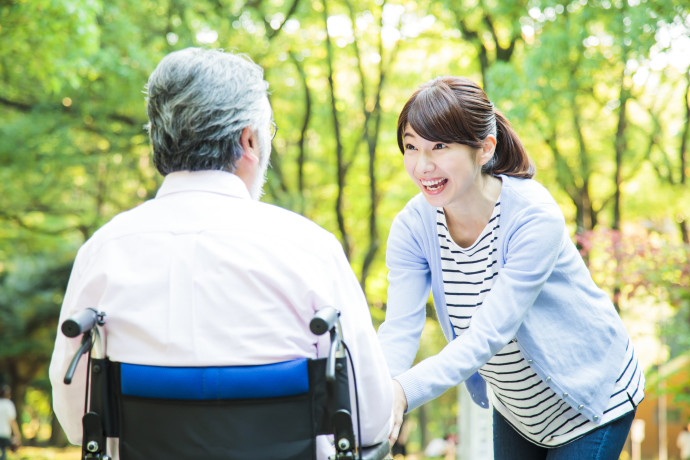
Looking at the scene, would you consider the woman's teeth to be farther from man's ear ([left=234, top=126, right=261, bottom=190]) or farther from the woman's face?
man's ear ([left=234, top=126, right=261, bottom=190])

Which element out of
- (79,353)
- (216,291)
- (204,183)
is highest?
(204,183)

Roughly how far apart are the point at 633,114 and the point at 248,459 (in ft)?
45.8

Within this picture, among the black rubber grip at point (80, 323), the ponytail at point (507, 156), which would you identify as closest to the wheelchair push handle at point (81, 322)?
the black rubber grip at point (80, 323)

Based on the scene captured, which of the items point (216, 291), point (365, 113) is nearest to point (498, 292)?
point (216, 291)

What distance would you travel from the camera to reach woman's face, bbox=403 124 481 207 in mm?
1899

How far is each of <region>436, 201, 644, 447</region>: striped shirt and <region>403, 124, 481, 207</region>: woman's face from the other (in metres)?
0.14

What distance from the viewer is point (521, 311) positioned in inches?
72.6

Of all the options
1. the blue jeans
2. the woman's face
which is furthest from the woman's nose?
the blue jeans

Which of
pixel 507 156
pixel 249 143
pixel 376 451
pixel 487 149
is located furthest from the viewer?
pixel 507 156

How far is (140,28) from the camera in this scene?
10164 mm

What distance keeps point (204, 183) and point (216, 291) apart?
0.91 feet

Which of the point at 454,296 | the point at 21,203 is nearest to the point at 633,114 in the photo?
the point at 21,203

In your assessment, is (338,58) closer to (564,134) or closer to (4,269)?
(564,134)

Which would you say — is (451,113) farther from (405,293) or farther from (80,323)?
(80,323)
